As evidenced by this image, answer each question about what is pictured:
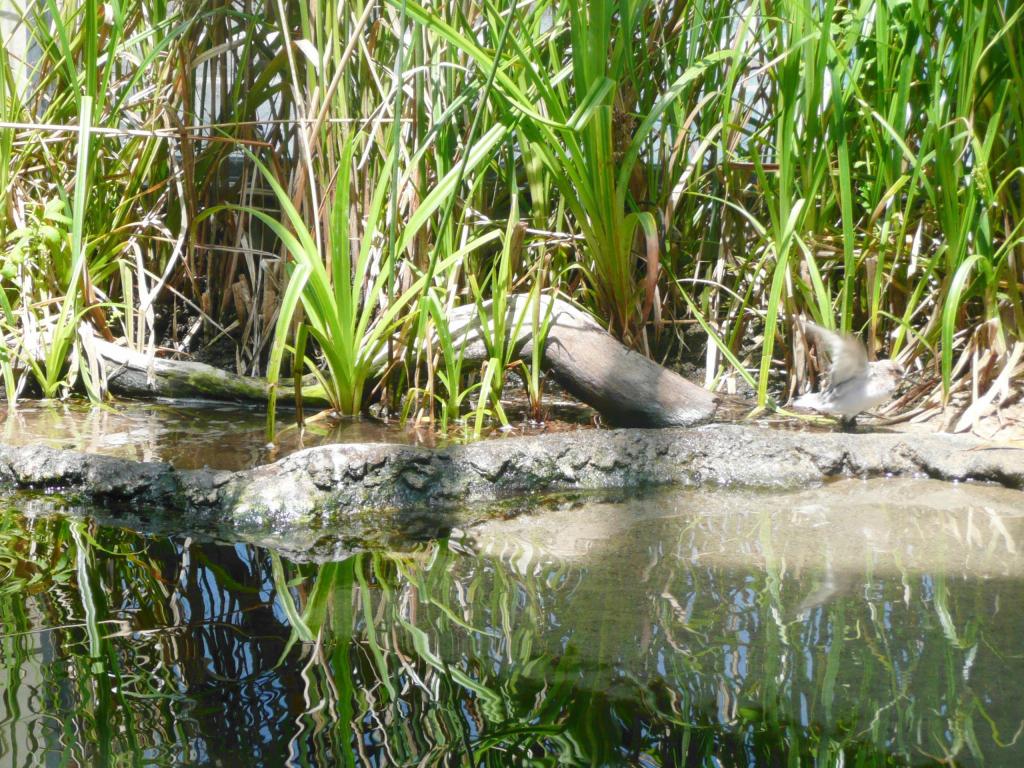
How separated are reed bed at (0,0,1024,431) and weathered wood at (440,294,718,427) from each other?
101 mm

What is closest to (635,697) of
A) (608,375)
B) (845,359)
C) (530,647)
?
(530,647)

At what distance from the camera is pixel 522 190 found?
3.42 m

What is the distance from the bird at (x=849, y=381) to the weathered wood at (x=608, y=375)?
36cm

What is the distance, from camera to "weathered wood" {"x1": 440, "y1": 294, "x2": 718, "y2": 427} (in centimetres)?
270

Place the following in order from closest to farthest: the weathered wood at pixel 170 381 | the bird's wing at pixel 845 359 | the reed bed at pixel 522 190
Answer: the bird's wing at pixel 845 359, the reed bed at pixel 522 190, the weathered wood at pixel 170 381

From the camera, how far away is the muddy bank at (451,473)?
6.21 feet

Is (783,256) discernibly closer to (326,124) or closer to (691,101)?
(691,101)

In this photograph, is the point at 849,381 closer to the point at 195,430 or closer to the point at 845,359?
the point at 845,359

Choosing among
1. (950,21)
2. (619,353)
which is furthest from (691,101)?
(619,353)

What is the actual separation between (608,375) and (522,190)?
99cm

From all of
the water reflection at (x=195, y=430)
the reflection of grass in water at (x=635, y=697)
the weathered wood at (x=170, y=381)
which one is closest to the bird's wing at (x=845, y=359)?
the water reflection at (x=195, y=430)


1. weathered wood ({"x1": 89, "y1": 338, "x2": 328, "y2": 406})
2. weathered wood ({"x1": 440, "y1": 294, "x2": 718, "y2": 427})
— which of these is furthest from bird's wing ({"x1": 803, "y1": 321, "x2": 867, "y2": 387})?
weathered wood ({"x1": 89, "y1": 338, "x2": 328, "y2": 406})

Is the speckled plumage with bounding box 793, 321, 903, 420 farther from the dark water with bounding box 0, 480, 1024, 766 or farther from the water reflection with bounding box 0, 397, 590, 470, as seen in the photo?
the water reflection with bounding box 0, 397, 590, 470

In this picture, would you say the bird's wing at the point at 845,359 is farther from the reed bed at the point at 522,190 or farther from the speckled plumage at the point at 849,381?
the reed bed at the point at 522,190
